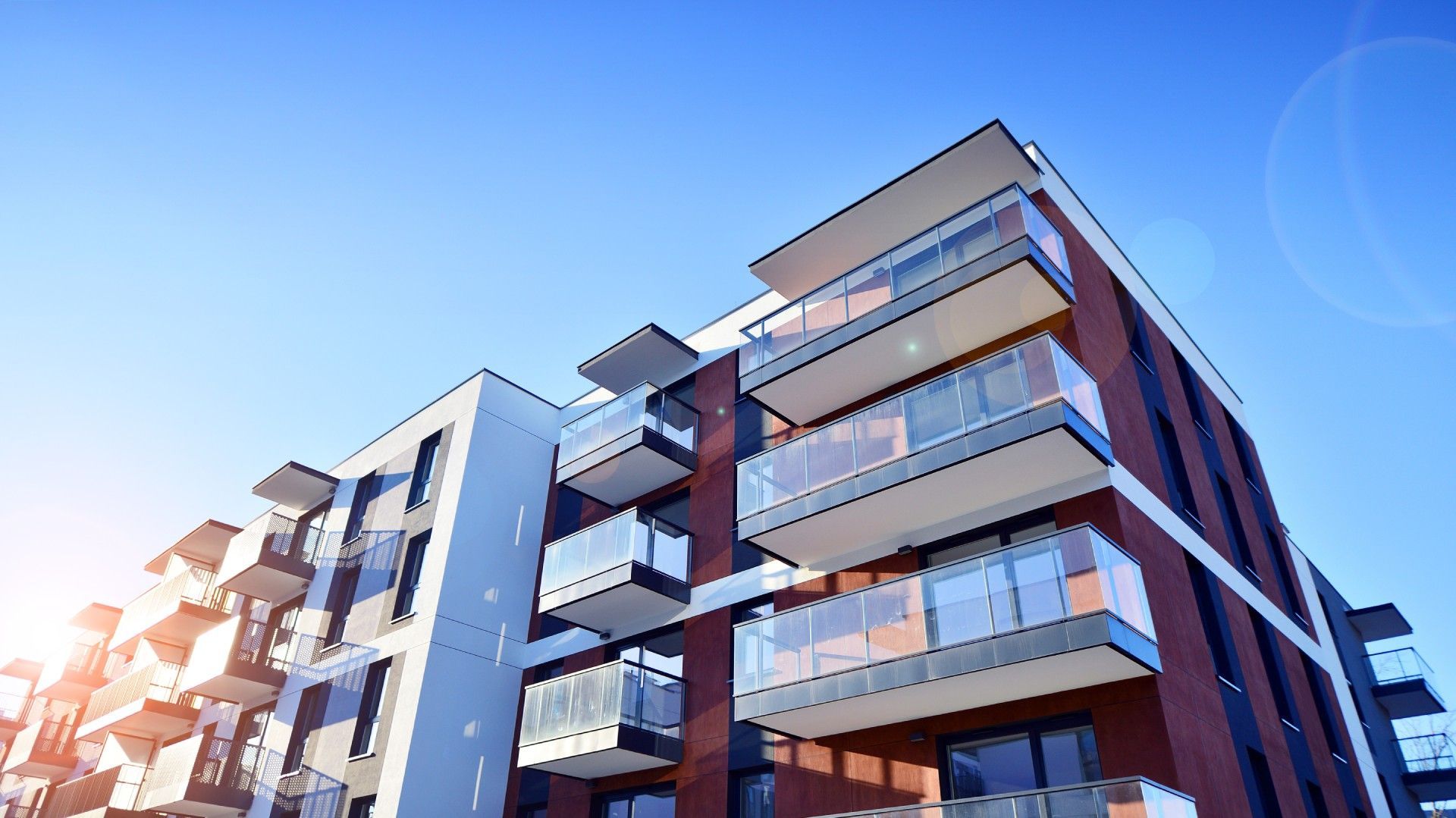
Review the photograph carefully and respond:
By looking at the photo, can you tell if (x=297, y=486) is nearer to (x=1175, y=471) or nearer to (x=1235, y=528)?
(x=1175, y=471)

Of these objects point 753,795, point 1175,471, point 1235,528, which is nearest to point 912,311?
point 1175,471

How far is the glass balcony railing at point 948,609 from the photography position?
9.34 meters

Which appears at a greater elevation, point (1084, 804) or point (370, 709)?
point (370, 709)

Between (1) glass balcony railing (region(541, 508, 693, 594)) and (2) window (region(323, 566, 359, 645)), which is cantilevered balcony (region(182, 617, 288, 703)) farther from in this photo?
(1) glass balcony railing (region(541, 508, 693, 594))

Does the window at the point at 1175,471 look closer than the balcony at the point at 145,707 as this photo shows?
Yes

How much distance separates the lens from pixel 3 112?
12320 mm

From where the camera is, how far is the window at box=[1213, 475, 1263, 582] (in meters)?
14.7

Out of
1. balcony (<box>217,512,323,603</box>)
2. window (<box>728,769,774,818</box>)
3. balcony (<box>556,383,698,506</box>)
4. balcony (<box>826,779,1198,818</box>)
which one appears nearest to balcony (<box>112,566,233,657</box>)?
balcony (<box>217,512,323,603</box>)

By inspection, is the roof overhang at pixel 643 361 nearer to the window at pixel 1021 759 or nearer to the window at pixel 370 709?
the window at pixel 370 709

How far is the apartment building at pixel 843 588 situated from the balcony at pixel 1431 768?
2.5 inches

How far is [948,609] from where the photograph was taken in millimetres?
10148

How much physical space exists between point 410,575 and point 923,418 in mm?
11060

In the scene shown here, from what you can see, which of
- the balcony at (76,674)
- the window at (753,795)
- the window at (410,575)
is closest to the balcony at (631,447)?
the window at (410,575)

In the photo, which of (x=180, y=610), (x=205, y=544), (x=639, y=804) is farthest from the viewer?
(x=205, y=544)
